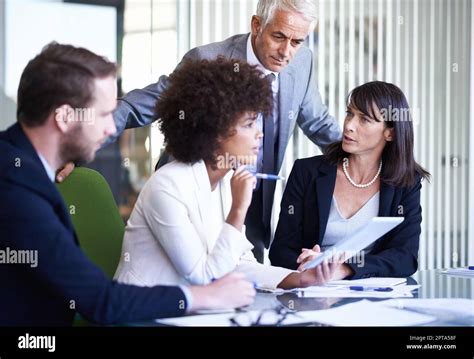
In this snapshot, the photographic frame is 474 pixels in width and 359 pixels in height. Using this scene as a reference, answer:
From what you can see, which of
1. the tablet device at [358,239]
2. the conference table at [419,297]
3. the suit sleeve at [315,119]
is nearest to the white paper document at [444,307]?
the conference table at [419,297]

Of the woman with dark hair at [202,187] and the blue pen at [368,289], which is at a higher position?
the woman with dark hair at [202,187]

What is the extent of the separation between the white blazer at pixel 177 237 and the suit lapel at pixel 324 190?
50 cm

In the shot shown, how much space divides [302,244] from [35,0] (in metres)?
1.41

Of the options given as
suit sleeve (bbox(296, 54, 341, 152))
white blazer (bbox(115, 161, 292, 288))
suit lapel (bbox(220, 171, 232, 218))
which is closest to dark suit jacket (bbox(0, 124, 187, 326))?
white blazer (bbox(115, 161, 292, 288))

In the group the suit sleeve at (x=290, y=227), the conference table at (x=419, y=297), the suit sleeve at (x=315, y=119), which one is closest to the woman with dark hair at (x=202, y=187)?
the conference table at (x=419, y=297)

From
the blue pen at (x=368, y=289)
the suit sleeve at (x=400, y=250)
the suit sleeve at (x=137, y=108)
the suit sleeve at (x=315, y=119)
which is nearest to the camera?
the blue pen at (x=368, y=289)

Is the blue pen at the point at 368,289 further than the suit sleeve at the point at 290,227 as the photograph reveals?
No

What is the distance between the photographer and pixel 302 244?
2309mm

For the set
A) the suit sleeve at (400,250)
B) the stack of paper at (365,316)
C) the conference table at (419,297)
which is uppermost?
the suit sleeve at (400,250)

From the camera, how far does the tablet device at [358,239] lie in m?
1.81

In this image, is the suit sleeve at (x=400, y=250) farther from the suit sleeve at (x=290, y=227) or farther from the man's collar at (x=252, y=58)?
the man's collar at (x=252, y=58)

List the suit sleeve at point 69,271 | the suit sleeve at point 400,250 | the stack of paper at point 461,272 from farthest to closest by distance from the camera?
the stack of paper at point 461,272 → the suit sleeve at point 400,250 → the suit sleeve at point 69,271

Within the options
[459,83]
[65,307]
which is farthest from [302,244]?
[459,83]

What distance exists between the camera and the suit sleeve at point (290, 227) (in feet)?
7.43
